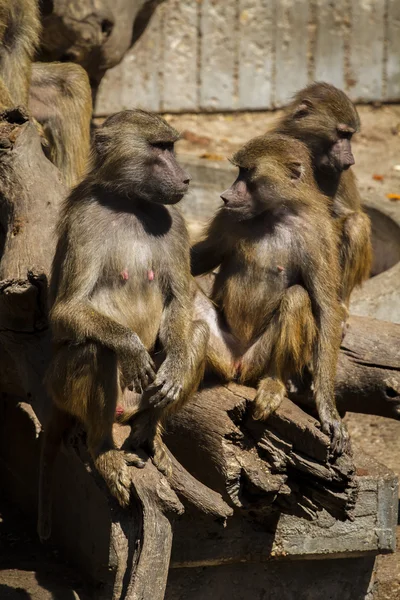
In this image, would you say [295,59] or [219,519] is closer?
[219,519]

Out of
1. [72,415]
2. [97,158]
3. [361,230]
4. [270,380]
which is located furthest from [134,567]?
[361,230]

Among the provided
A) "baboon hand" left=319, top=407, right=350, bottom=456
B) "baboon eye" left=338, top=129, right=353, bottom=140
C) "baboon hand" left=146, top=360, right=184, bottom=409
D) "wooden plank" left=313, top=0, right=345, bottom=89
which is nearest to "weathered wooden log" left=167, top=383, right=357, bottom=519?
"baboon hand" left=319, top=407, right=350, bottom=456

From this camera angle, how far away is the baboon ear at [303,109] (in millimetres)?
5848

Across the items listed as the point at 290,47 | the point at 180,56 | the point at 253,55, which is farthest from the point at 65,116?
the point at 290,47

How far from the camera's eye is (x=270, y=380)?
4.70m

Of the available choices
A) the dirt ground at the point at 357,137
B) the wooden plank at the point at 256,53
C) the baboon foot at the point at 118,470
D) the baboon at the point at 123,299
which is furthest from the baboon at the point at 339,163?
the wooden plank at the point at 256,53

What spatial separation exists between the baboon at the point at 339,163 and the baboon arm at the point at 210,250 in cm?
74

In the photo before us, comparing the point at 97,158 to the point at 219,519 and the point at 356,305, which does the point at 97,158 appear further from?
the point at 356,305

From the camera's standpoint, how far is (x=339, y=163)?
5.64 metres

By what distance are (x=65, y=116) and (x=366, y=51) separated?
190 inches

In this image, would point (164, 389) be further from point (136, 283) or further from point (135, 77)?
point (135, 77)

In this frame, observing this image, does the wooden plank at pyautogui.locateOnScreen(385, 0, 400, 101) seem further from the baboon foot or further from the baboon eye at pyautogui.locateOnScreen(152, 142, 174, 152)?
the baboon foot

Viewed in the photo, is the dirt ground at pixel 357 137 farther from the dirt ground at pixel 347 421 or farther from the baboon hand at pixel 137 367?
the baboon hand at pixel 137 367

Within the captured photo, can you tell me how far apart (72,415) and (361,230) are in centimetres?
207
